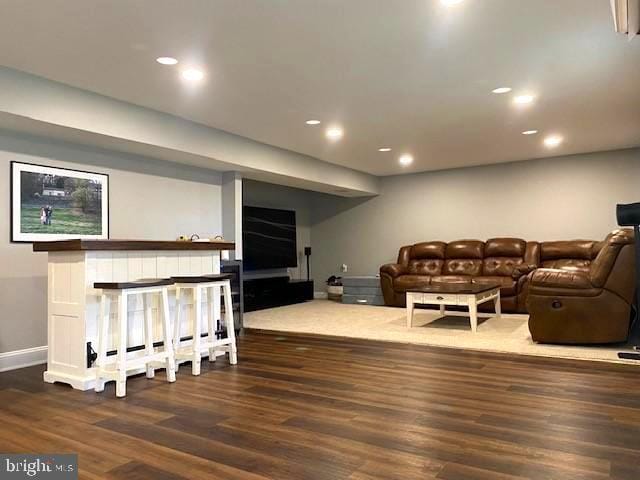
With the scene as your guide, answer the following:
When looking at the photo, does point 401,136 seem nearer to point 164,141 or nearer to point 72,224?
point 164,141

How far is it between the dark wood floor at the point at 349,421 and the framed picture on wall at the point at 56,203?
47.3 inches

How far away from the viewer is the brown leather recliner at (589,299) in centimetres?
401

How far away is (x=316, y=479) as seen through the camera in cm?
181

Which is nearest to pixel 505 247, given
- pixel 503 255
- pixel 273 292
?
pixel 503 255

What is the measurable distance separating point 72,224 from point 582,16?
430 centimetres

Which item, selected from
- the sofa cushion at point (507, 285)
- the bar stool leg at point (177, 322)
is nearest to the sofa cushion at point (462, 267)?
the sofa cushion at point (507, 285)

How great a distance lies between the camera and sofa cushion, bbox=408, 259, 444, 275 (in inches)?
299

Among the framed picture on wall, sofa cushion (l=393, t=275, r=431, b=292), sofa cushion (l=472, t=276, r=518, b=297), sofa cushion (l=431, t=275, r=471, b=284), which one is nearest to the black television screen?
sofa cushion (l=393, t=275, r=431, b=292)

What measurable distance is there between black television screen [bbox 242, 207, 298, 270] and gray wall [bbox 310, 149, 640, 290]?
3.39 ft

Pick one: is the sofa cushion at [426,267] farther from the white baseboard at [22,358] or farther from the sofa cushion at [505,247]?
the white baseboard at [22,358]

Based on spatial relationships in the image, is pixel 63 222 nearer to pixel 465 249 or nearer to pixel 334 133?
pixel 334 133

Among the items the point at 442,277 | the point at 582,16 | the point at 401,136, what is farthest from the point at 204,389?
the point at 442,277

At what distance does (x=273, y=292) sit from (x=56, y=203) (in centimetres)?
398

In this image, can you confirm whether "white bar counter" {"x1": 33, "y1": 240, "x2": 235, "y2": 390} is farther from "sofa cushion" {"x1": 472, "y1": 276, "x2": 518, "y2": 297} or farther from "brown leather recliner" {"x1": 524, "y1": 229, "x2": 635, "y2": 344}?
"sofa cushion" {"x1": 472, "y1": 276, "x2": 518, "y2": 297}
